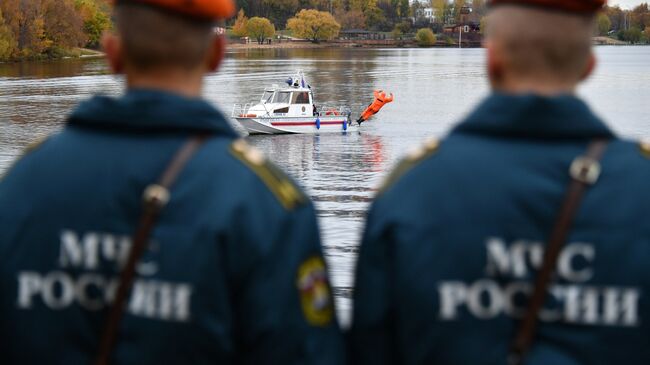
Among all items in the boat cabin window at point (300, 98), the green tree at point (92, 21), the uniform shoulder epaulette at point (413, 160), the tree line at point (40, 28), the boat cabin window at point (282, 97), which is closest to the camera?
the uniform shoulder epaulette at point (413, 160)

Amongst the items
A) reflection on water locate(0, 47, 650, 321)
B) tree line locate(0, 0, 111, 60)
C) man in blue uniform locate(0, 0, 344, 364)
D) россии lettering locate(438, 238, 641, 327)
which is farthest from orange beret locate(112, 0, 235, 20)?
tree line locate(0, 0, 111, 60)

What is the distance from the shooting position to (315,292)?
2.84 m

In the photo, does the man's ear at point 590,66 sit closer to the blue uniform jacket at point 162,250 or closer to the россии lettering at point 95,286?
the blue uniform jacket at point 162,250

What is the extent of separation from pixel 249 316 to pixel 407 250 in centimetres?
43

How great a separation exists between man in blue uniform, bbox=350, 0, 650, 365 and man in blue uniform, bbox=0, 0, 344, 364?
239 mm

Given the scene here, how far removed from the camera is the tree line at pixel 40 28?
11388 centimetres

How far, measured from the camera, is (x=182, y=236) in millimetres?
2746

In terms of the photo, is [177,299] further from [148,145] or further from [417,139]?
[417,139]

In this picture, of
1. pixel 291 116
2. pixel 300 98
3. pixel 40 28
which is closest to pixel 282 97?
pixel 300 98

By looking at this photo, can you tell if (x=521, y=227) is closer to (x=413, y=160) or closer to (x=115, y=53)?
(x=413, y=160)

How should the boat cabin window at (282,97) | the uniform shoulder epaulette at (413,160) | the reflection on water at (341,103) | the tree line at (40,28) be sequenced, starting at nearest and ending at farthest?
the uniform shoulder epaulette at (413,160) < the reflection on water at (341,103) < the boat cabin window at (282,97) < the tree line at (40,28)

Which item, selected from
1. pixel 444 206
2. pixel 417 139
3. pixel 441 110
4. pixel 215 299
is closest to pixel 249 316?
pixel 215 299

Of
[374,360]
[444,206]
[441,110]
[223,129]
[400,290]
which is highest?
[223,129]

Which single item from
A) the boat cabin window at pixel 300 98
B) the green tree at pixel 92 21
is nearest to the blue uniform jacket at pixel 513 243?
the boat cabin window at pixel 300 98
